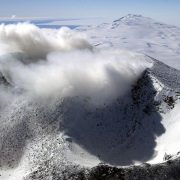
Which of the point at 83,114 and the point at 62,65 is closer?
the point at 83,114

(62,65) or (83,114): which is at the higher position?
(62,65)

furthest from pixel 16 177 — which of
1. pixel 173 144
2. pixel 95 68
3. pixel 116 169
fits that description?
pixel 95 68

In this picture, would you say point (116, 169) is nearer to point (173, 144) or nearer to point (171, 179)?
point (171, 179)

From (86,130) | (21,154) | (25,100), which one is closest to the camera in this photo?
(21,154)

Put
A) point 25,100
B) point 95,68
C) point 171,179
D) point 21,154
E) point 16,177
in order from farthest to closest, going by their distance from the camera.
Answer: point 95,68, point 25,100, point 21,154, point 16,177, point 171,179

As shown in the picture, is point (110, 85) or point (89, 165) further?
point (110, 85)

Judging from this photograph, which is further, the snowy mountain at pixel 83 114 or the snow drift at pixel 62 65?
the snow drift at pixel 62 65

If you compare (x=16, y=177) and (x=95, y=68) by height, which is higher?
(x=95, y=68)

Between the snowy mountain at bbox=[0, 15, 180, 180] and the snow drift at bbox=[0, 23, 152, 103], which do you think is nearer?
the snowy mountain at bbox=[0, 15, 180, 180]
